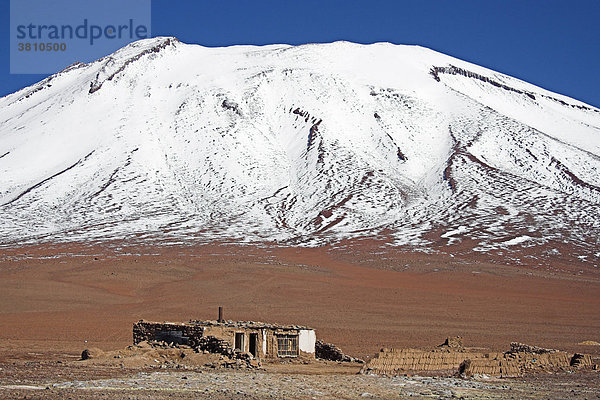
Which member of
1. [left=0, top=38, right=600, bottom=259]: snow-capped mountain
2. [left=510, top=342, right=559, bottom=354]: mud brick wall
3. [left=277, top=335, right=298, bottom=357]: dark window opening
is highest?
[left=0, top=38, right=600, bottom=259]: snow-capped mountain

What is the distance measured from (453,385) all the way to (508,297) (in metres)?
27.3

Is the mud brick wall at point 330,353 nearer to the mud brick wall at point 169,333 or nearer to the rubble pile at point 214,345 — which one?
the rubble pile at point 214,345

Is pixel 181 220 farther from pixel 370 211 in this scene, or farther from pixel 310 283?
pixel 310 283

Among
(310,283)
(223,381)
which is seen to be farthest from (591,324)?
(223,381)

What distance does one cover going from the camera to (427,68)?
108 m

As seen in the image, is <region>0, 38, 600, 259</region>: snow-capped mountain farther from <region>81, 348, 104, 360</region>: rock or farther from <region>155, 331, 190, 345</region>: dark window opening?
<region>81, 348, 104, 360</region>: rock

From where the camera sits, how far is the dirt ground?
26.3 meters

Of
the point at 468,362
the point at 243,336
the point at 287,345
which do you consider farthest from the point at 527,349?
the point at 243,336

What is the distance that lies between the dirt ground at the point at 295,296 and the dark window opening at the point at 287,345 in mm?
3153

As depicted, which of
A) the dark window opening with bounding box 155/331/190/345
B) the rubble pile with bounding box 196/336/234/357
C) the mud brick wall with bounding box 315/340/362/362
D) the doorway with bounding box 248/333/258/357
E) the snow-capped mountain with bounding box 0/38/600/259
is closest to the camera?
the rubble pile with bounding box 196/336/234/357

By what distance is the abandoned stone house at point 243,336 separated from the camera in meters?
17.7

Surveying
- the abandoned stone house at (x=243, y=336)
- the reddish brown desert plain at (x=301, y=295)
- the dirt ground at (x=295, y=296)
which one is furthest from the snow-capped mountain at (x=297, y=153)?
the abandoned stone house at (x=243, y=336)

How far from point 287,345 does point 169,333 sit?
3.07 meters

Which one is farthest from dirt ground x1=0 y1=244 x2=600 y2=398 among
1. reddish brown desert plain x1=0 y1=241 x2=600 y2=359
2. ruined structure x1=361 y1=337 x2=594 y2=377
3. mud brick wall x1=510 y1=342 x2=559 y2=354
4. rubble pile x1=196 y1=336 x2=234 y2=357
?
mud brick wall x1=510 y1=342 x2=559 y2=354
